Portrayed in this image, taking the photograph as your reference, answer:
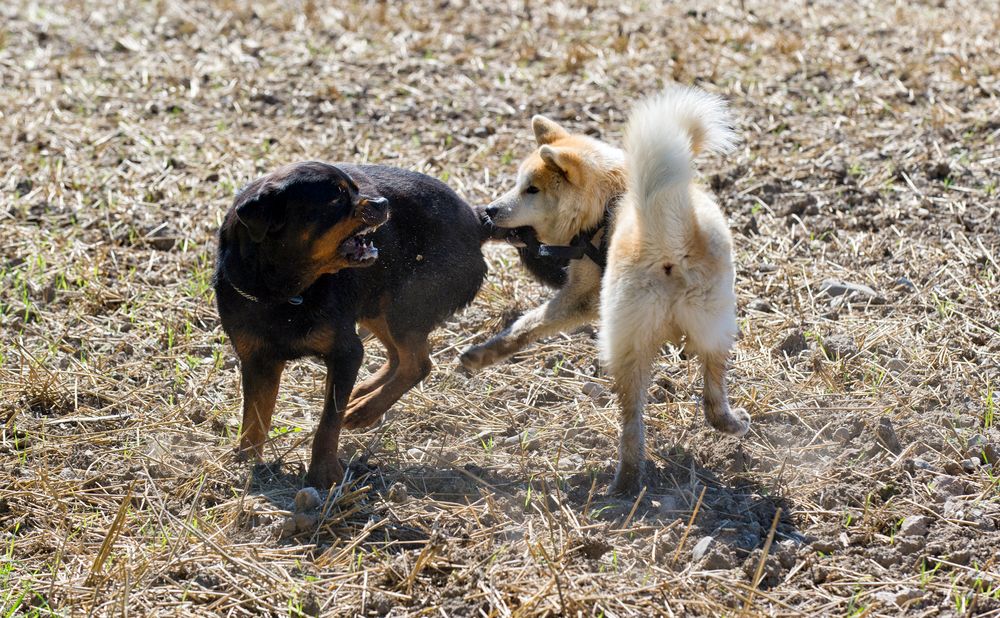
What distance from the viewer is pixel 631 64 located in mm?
8953

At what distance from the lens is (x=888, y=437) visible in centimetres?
443

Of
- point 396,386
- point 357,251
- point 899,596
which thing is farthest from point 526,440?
point 899,596

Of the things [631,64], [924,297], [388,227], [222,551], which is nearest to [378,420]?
[388,227]

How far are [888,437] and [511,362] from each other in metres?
1.94

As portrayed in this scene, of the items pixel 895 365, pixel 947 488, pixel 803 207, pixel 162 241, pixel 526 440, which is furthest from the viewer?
pixel 803 207

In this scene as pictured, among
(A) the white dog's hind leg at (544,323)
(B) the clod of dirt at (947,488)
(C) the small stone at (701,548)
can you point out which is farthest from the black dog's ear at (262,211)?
(B) the clod of dirt at (947,488)

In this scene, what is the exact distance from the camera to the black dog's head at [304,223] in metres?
4.24

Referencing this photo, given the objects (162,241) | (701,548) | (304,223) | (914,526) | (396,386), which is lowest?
(162,241)

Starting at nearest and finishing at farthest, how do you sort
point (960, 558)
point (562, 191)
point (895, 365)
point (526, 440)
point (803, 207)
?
point (960, 558) → point (526, 440) → point (895, 365) → point (562, 191) → point (803, 207)

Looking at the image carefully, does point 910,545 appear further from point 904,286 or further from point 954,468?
point 904,286

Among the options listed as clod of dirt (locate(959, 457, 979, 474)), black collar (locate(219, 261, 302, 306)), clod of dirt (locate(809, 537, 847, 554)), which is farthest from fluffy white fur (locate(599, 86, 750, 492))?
black collar (locate(219, 261, 302, 306))

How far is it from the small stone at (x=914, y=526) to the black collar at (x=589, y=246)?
6.63 feet

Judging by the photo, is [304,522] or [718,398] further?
[718,398]

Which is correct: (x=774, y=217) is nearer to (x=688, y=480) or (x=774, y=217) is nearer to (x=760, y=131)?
(x=760, y=131)
